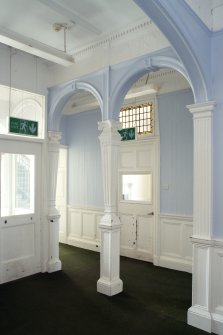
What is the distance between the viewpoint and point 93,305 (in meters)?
3.85

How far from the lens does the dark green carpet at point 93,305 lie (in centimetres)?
330

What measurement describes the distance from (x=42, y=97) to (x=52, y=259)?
2.93 meters

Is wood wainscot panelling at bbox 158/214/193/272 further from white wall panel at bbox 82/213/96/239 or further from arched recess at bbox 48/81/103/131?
arched recess at bbox 48/81/103/131

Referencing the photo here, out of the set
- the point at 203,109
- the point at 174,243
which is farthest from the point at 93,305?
the point at 203,109

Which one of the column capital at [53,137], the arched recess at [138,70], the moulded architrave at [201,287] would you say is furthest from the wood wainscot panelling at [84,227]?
the moulded architrave at [201,287]

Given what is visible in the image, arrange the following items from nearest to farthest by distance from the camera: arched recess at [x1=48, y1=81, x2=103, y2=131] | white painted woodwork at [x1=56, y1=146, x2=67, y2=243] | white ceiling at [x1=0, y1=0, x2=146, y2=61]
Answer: white ceiling at [x1=0, y1=0, x2=146, y2=61]
arched recess at [x1=48, y1=81, x2=103, y2=131]
white painted woodwork at [x1=56, y1=146, x2=67, y2=243]

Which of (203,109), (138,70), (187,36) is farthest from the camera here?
(138,70)

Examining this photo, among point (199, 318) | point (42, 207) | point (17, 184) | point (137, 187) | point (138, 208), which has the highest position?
point (17, 184)

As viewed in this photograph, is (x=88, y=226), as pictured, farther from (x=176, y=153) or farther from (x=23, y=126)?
(x=23, y=126)

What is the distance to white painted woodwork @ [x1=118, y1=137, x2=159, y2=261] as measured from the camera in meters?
5.79

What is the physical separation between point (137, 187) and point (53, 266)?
7.62ft

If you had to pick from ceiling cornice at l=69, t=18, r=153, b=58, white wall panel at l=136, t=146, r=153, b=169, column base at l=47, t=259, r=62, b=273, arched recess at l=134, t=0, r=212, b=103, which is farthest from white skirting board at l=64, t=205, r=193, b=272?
ceiling cornice at l=69, t=18, r=153, b=58

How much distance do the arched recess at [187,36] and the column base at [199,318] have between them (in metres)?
2.40

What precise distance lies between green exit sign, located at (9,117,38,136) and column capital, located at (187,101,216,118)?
2720mm
